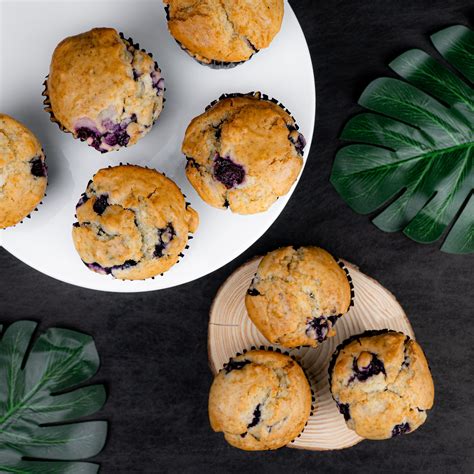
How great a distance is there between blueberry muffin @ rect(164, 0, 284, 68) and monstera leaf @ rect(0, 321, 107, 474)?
1155 millimetres

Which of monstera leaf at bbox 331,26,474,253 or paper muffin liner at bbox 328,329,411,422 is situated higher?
monstera leaf at bbox 331,26,474,253

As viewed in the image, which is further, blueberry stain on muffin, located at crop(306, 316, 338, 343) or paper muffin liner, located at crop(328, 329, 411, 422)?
paper muffin liner, located at crop(328, 329, 411, 422)

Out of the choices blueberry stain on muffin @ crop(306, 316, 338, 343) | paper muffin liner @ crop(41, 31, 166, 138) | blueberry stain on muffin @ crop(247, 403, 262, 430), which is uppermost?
paper muffin liner @ crop(41, 31, 166, 138)

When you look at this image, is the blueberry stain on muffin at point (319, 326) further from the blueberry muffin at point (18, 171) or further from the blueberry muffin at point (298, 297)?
the blueberry muffin at point (18, 171)

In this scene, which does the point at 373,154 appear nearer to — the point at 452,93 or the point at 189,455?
the point at 452,93

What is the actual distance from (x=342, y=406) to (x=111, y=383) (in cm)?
87

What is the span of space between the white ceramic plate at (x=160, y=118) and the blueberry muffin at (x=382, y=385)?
0.54 m

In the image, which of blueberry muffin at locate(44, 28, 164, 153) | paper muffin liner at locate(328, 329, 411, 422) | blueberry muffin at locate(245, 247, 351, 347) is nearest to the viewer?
blueberry muffin at locate(44, 28, 164, 153)

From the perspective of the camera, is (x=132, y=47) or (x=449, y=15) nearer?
(x=132, y=47)

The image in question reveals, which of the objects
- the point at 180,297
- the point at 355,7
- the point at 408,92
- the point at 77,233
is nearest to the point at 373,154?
the point at 408,92

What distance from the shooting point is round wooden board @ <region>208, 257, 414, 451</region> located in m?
2.07

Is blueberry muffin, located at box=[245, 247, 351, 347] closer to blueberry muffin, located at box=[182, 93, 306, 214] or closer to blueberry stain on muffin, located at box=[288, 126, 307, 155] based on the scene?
blueberry muffin, located at box=[182, 93, 306, 214]

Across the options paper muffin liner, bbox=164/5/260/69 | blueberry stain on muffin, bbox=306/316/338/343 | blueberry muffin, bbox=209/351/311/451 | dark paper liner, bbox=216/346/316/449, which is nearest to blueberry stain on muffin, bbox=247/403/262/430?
blueberry muffin, bbox=209/351/311/451

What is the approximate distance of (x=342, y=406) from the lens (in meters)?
1.91
